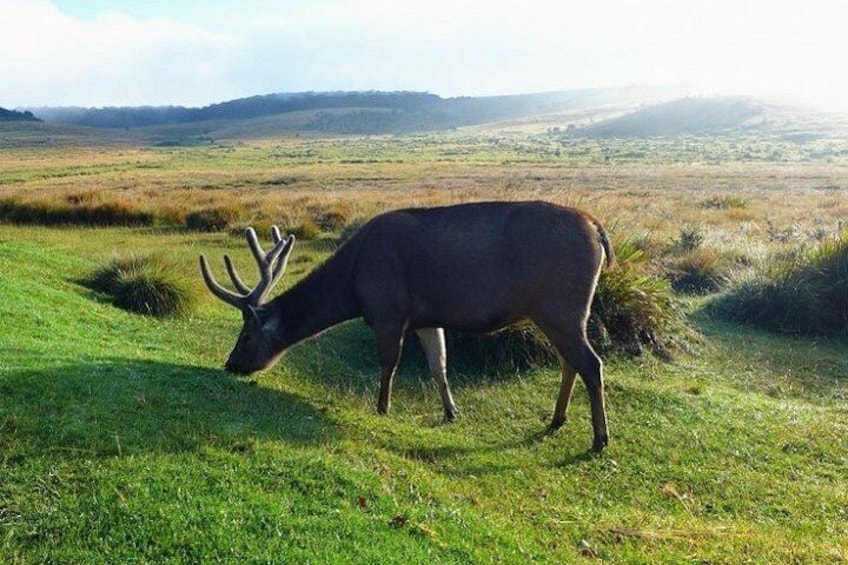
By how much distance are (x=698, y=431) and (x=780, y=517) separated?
6.79 feet

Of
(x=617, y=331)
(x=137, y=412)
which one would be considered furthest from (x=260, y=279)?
(x=617, y=331)

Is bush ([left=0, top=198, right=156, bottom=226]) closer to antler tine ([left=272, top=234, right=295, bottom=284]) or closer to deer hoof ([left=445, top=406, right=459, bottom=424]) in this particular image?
antler tine ([left=272, top=234, right=295, bottom=284])

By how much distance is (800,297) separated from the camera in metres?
15.2

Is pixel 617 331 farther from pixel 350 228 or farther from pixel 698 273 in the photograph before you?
pixel 350 228

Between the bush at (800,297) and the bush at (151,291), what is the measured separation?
9.86 m

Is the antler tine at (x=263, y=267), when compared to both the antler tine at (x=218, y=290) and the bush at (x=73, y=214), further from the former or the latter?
the bush at (x=73, y=214)

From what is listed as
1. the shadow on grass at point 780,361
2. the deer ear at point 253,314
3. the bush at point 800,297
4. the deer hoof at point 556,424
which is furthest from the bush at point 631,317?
the deer ear at point 253,314

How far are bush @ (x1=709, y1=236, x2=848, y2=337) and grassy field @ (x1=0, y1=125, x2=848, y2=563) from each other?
0.69 meters

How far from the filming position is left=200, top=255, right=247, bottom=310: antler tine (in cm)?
920

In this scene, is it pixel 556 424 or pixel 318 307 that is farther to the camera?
pixel 318 307

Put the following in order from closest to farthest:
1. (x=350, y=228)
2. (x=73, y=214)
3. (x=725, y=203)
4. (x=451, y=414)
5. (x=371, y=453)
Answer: (x=371, y=453) < (x=451, y=414) < (x=350, y=228) < (x=73, y=214) < (x=725, y=203)

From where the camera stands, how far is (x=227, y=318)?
13664 mm

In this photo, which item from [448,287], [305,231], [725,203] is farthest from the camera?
[725,203]

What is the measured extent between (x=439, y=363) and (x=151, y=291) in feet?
20.0
